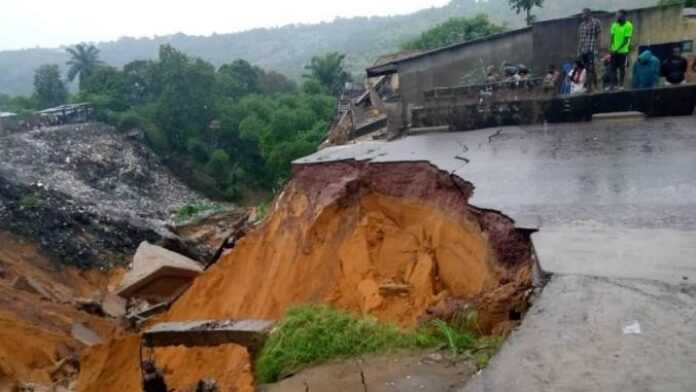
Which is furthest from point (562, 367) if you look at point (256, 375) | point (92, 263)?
point (92, 263)

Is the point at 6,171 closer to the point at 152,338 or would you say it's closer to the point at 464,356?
the point at 152,338

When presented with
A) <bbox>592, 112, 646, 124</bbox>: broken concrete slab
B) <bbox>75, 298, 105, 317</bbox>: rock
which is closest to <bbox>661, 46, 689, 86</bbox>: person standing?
<bbox>592, 112, 646, 124</bbox>: broken concrete slab

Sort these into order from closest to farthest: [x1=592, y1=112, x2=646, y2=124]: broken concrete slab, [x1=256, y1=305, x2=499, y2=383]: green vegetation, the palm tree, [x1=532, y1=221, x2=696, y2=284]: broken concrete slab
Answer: [x1=532, y1=221, x2=696, y2=284]: broken concrete slab
[x1=256, y1=305, x2=499, y2=383]: green vegetation
[x1=592, y1=112, x2=646, y2=124]: broken concrete slab
the palm tree

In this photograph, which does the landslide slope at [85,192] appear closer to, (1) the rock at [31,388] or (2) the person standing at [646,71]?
(1) the rock at [31,388]

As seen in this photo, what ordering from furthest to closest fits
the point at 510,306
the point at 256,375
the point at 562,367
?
1. the point at 256,375
2. the point at 510,306
3. the point at 562,367

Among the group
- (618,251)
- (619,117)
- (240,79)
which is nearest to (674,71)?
(619,117)

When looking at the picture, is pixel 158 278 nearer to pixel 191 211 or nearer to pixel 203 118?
pixel 191 211

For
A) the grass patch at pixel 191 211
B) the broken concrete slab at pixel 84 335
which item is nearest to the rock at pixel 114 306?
the broken concrete slab at pixel 84 335

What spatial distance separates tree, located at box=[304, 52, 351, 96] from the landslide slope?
57.4ft

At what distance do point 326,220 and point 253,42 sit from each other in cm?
15742

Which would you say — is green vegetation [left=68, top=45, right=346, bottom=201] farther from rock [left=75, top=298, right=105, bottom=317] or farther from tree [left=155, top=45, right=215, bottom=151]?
rock [left=75, top=298, right=105, bottom=317]

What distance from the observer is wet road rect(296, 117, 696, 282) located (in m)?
3.60

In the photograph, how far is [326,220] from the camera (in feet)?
23.1

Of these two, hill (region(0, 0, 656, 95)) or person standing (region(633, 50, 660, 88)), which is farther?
hill (region(0, 0, 656, 95))
